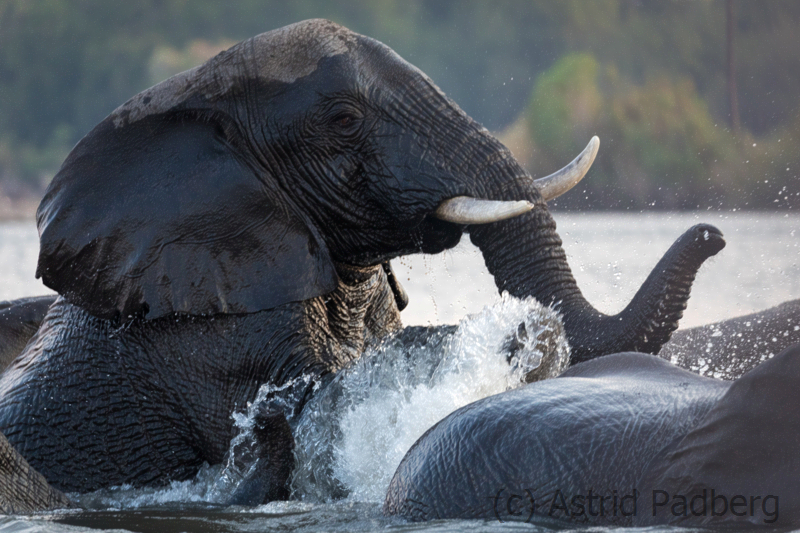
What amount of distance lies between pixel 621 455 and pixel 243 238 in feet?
8.84

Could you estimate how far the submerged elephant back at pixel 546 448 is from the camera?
276 cm

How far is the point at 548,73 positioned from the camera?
5669cm

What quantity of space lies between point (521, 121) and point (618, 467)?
50.4 m

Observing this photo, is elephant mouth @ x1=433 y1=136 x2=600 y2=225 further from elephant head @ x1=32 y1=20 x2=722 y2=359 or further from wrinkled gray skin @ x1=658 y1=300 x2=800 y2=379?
wrinkled gray skin @ x1=658 y1=300 x2=800 y2=379

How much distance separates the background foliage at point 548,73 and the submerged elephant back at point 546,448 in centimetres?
3436

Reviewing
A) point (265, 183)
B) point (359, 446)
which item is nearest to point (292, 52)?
point (265, 183)

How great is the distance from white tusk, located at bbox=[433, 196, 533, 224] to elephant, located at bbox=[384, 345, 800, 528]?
1.69 meters

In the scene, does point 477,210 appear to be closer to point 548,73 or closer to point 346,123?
point 346,123

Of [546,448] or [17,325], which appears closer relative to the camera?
[546,448]

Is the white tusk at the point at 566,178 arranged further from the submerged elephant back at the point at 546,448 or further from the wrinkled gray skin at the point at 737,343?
the submerged elephant back at the point at 546,448

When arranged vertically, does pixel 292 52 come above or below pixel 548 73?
below

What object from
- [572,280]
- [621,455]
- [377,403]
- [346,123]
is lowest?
[621,455]

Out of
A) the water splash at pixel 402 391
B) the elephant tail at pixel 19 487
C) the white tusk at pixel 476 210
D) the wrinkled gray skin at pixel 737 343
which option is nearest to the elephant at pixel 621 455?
the water splash at pixel 402 391

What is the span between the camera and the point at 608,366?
3.53 m
